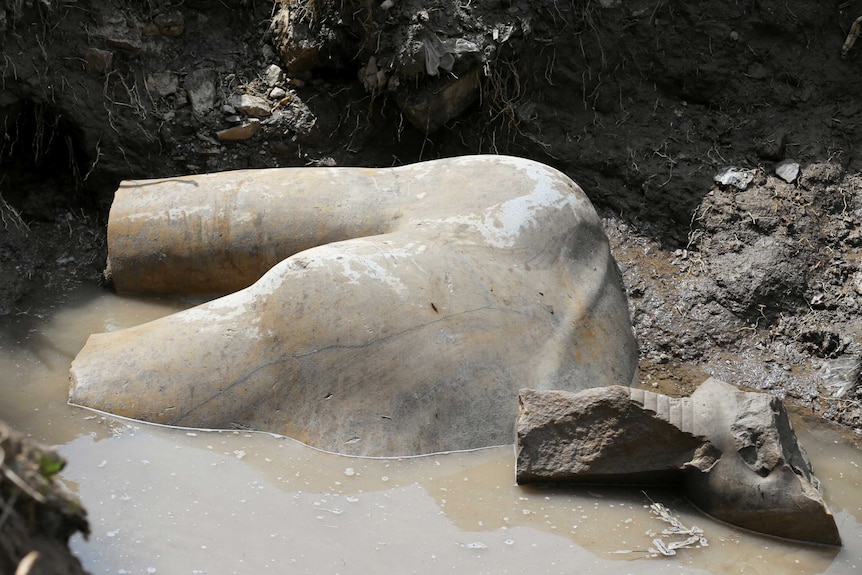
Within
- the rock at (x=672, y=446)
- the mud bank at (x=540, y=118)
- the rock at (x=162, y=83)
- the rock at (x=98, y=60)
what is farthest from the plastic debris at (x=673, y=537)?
the rock at (x=98, y=60)

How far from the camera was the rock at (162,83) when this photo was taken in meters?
5.00

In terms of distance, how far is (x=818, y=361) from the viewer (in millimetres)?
4301

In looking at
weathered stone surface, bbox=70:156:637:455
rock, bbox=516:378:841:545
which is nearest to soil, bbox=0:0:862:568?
weathered stone surface, bbox=70:156:637:455

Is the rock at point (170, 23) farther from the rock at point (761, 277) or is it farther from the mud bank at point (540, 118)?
the rock at point (761, 277)

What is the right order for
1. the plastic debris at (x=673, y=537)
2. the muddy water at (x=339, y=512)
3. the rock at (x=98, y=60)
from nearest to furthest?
the muddy water at (x=339, y=512) < the plastic debris at (x=673, y=537) < the rock at (x=98, y=60)

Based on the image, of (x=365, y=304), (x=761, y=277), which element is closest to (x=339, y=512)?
(x=365, y=304)

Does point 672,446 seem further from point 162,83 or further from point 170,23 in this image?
point 170,23

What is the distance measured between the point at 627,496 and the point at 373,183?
1.88m

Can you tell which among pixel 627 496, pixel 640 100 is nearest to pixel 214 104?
pixel 640 100

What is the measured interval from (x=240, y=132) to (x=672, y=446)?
302 centimetres

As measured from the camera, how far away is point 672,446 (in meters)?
3.27

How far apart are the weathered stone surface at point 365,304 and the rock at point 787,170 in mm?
1268

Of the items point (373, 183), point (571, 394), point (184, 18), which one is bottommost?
point (571, 394)

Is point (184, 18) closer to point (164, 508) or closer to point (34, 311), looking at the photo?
point (34, 311)
